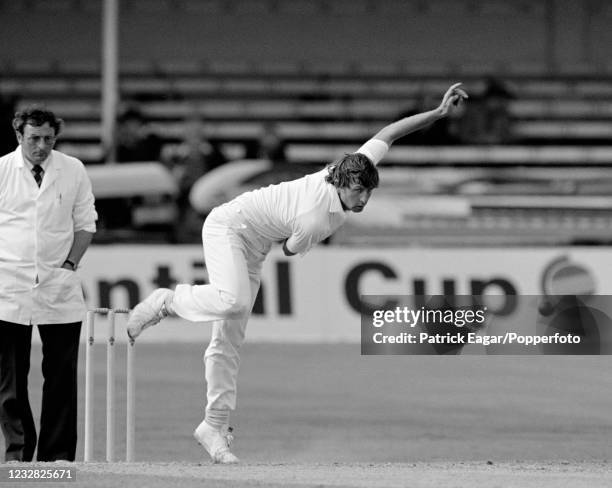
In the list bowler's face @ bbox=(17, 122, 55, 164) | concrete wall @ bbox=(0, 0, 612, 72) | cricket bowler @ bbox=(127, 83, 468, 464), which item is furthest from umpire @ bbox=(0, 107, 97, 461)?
concrete wall @ bbox=(0, 0, 612, 72)

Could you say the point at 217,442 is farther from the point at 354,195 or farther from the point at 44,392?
the point at 354,195

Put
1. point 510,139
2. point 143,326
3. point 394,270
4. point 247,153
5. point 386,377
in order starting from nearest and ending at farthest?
point 143,326, point 386,377, point 394,270, point 247,153, point 510,139

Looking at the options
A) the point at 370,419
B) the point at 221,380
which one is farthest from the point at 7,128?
the point at 221,380

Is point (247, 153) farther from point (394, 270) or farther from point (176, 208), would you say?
point (394, 270)

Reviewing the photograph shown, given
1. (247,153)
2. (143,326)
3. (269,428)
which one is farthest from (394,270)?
(143,326)

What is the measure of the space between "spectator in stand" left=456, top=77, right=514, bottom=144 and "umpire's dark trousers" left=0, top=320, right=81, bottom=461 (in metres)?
16.1

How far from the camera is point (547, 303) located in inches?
652

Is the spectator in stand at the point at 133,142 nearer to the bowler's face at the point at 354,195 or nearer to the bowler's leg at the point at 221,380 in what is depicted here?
the bowler's leg at the point at 221,380

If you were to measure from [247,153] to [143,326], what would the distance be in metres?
13.3

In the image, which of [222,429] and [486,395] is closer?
[222,429]

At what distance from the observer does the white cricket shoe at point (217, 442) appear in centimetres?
876

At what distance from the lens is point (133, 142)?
68.5 ft

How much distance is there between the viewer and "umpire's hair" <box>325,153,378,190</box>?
8.27m

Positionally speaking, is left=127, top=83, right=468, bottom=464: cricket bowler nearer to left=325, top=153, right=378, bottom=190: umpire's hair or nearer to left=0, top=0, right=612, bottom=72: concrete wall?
left=325, top=153, right=378, bottom=190: umpire's hair
